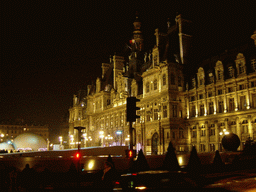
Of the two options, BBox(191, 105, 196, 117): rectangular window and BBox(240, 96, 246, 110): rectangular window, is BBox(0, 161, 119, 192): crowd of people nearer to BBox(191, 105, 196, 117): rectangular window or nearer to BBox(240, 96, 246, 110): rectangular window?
BBox(240, 96, 246, 110): rectangular window

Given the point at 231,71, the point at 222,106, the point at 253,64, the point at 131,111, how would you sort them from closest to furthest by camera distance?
the point at 131,111, the point at 253,64, the point at 231,71, the point at 222,106

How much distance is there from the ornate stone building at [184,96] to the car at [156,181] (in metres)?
33.9

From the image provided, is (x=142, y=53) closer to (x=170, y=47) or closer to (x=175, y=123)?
(x=170, y=47)

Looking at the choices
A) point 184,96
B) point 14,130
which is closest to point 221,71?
point 184,96

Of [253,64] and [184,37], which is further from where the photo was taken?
[184,37]

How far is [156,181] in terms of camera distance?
31.2ft

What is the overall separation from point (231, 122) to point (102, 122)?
135 feet

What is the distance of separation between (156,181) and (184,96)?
4719cm

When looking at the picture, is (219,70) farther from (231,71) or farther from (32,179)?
(32,179)

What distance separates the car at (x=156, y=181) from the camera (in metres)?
9.19

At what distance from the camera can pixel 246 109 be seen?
1682 inches

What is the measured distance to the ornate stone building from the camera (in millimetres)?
44750

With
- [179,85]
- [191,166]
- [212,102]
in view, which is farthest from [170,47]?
[191,166]

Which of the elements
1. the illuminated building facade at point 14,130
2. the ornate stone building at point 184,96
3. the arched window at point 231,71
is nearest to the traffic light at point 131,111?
the ornate stone building at point 184,96
